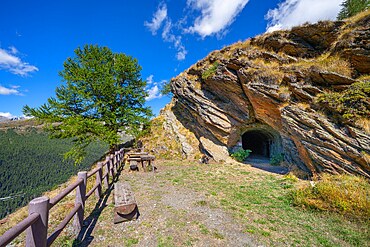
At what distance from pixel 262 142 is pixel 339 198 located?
16878mm

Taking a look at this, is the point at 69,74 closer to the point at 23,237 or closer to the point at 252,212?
the point at 23,237

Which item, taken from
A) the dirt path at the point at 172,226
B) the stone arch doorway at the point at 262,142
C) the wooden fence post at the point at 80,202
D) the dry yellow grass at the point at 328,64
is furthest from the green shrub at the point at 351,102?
the wooden fence post at the point at 80,202

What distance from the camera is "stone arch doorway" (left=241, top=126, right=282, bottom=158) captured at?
16469mm

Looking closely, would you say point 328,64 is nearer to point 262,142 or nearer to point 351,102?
point 351,102

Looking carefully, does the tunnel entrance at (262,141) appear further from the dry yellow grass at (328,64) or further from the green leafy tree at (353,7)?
the green leafy tree at (353,7)

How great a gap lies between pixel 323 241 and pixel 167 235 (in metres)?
4.12

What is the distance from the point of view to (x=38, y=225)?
2676mm

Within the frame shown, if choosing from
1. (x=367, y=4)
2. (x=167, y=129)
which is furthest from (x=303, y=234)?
(x=367, y=4)

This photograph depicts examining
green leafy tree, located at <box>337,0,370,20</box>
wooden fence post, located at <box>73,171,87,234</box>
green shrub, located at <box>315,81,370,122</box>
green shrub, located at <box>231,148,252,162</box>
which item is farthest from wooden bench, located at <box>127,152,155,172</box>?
green leafy tree, located at <box>337,0,370,20</box>

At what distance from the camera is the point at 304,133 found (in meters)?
9.78

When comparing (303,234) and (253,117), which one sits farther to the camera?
(253,117)

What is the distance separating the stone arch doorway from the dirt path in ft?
40.9

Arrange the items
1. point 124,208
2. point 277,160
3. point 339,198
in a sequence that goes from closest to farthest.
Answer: point 124,208 → point 339,198 → point 277,160

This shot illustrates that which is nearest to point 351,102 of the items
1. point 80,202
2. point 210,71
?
point 210,71
